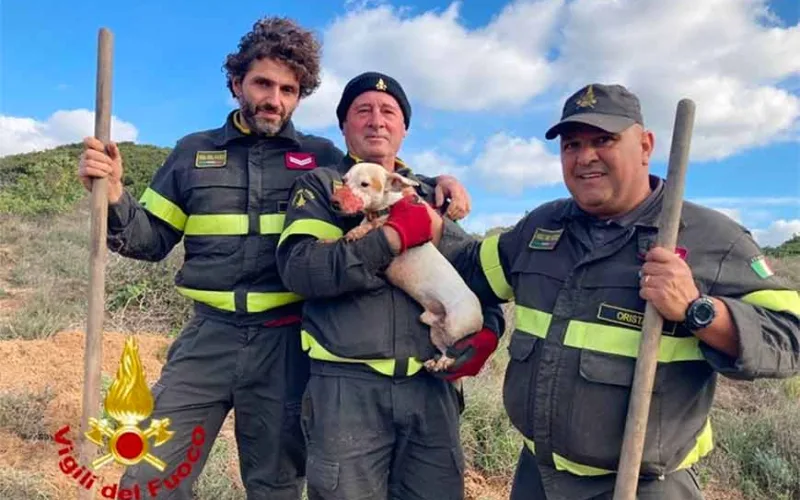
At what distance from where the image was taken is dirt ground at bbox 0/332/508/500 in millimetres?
5246

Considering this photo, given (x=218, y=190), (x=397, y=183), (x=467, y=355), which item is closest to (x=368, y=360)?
(x=467, y=355)

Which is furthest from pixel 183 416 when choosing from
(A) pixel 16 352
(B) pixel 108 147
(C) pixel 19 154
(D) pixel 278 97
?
(C) pixel 19 154

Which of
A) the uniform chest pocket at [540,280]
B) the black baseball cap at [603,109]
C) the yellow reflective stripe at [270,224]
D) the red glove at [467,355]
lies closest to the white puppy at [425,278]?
the red glove at [467,355]

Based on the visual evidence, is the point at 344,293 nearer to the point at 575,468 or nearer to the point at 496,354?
the point at 575,468

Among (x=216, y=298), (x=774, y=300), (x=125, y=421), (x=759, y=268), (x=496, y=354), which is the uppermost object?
(x=759, y=268)

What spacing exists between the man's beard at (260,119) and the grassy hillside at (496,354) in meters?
3.19

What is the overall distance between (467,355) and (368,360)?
46 centimetres

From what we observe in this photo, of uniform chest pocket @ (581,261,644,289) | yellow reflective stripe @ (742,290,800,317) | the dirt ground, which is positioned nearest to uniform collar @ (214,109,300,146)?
uniform chest pocket @ (581,261,644,289)

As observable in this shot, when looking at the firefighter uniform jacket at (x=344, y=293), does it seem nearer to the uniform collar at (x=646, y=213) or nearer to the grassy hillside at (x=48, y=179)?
the uniform collar at (x=646, y=213)

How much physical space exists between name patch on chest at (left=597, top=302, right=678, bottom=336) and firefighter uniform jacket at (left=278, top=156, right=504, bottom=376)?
2.93ft

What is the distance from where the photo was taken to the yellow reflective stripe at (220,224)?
350 centimetres

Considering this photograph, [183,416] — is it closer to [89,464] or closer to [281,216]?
[89,464]

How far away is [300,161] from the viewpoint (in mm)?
3617

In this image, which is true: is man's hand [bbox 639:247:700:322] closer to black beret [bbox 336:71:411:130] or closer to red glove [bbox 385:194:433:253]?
red glove [bbox 385:194:433:253]
